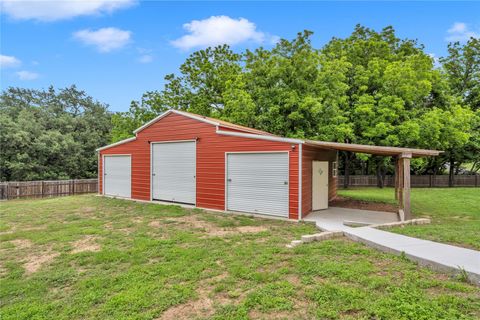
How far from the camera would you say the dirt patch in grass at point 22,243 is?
5688 millimetres

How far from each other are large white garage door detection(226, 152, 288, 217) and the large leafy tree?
1690 cm

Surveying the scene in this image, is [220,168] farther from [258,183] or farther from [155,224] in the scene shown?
[155,224]

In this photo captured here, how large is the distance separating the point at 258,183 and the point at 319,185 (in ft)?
7.82

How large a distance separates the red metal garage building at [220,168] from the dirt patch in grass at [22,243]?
5199 millimetres

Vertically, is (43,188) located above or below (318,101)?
below

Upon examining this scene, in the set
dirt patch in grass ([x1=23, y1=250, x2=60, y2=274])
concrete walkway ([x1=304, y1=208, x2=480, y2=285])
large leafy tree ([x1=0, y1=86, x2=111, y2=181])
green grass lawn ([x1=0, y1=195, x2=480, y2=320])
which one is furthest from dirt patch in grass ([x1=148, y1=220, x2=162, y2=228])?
large leafy tree ([x1=0, y1=86, x2=111, y2=181])

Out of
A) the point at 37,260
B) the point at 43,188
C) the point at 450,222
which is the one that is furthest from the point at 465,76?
the point at 43,188

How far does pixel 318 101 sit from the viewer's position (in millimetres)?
14469

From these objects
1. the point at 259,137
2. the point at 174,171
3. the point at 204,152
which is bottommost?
the point at 174,171

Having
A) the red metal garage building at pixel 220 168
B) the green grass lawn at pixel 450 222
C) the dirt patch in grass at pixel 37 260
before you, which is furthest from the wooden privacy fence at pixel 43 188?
the green grass lawn at pixel 450 222

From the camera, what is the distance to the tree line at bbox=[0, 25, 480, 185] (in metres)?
15.0

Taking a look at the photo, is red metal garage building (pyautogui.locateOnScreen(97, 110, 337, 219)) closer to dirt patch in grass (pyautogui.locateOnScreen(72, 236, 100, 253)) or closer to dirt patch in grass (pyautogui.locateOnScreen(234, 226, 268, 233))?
dirt patch in grass (pyautogui.locateOnScreen(234, 226, 268, 233))

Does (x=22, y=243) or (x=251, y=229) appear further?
(x=251, y=229)

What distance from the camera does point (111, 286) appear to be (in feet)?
12.3
